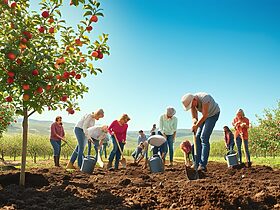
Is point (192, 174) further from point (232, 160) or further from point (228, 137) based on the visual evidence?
point (228, 137)

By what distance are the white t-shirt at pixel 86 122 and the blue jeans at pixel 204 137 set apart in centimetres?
318

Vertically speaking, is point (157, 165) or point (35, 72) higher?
point (35, 72)

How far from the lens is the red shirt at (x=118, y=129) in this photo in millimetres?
9695

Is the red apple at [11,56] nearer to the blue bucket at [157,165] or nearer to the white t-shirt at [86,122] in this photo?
the blue bucket at [157,165]

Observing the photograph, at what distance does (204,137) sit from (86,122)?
11.3 feet

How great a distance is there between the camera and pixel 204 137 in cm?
688

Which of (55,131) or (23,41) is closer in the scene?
(23,41)

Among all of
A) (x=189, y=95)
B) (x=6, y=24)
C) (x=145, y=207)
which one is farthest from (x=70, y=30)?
(x=145, y=207)

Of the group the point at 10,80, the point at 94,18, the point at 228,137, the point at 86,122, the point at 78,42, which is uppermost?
the point at 94,18

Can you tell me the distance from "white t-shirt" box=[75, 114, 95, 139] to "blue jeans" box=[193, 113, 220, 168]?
3.18 meters

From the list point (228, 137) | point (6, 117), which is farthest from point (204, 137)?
point (6, 117)

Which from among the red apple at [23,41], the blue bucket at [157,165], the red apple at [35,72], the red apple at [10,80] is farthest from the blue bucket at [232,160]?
the red apple at [23,41]

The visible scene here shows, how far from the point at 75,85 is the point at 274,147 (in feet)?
53.0

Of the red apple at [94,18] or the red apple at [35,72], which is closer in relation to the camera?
the red apple at [35,72]
